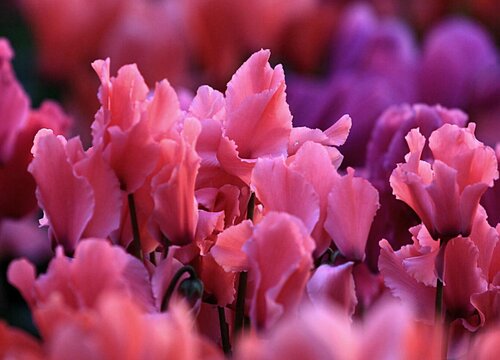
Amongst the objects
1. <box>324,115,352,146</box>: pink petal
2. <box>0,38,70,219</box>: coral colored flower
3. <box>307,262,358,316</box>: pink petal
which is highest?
<box>324,115,352,146</box>: pink petal

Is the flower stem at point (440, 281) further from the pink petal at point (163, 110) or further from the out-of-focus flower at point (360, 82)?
the out-of-focus flower at point (360, 82)

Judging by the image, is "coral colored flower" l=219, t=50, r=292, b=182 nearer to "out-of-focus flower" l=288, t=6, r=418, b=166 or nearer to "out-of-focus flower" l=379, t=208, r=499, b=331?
"out-of-focus flower" l=379, t=208, r=499, b=331

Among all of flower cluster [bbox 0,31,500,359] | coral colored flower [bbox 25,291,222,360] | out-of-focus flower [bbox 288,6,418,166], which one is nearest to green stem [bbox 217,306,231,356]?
flower cluster [bbox 0,31,500,359]

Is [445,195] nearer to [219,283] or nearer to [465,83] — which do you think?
[219,283]

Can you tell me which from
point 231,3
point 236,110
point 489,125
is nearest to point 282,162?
point 236,110

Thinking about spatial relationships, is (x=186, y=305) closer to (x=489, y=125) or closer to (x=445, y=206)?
(x=445, y=206)

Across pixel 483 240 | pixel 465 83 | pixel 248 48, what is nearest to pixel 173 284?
pixel 483 240
